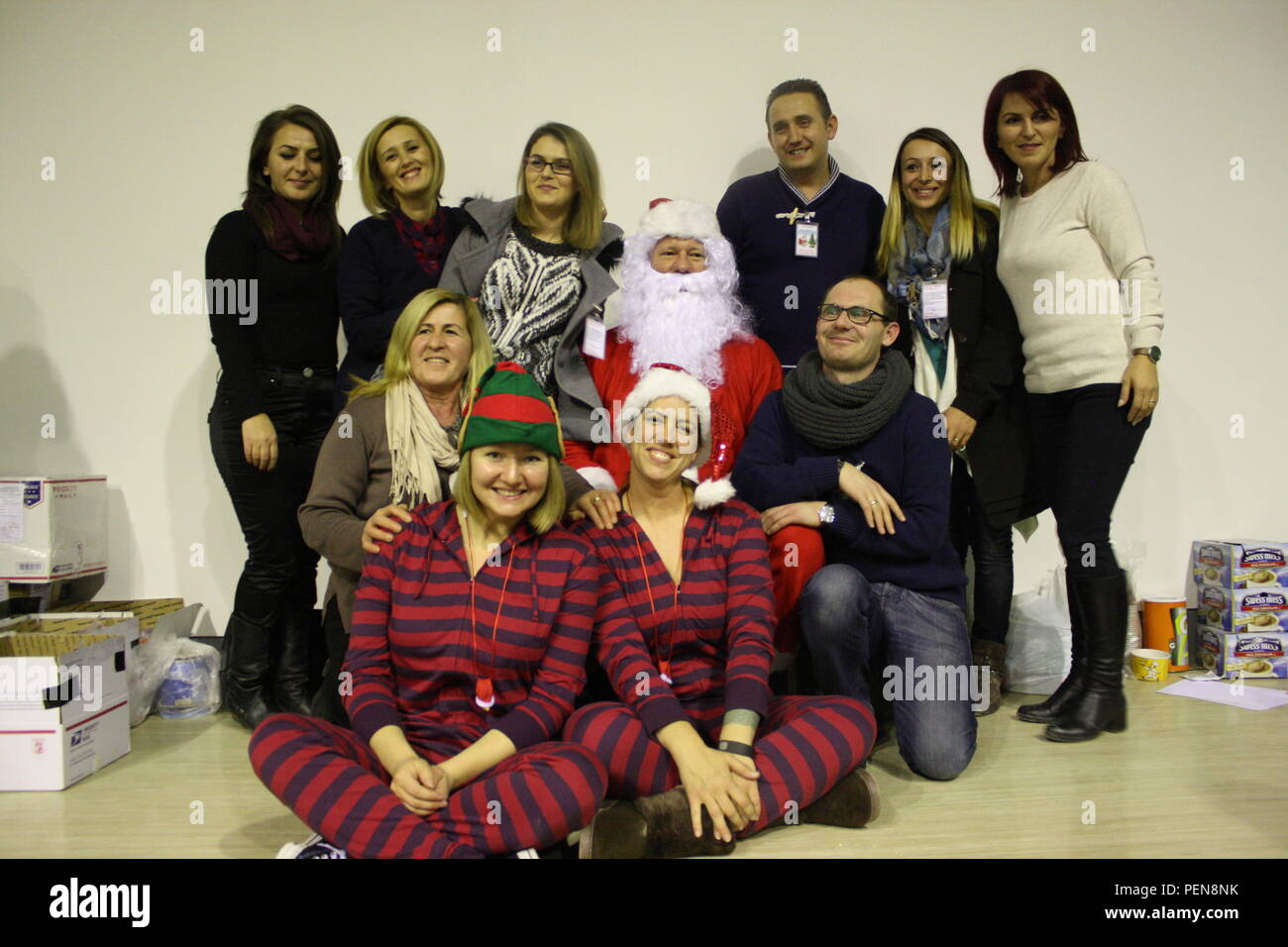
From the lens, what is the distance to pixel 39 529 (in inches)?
127

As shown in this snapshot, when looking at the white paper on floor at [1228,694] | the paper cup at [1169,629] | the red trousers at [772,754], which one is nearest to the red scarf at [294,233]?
the red trousers at [772,754]

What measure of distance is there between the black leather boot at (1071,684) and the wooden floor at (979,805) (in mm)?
55

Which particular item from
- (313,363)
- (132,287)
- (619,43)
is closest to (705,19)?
(619,43)

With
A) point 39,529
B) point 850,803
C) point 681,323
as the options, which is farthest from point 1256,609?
point 39,529

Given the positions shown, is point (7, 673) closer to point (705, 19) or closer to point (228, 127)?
point (228, 127)

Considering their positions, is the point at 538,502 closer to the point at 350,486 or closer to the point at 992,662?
the point at 350,486

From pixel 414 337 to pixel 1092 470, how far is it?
6.61ft

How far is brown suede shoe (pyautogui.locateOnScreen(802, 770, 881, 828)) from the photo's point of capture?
81.3 inches

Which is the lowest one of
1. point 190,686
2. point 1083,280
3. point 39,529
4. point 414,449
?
point 190,686

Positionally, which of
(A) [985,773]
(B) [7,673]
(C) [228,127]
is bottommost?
(A) [985,773]

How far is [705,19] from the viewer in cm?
361

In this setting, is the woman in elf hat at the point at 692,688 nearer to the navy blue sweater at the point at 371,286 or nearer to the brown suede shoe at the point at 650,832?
the brown suede shoe at the point at 650,832

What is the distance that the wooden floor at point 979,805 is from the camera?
78.2 inches
